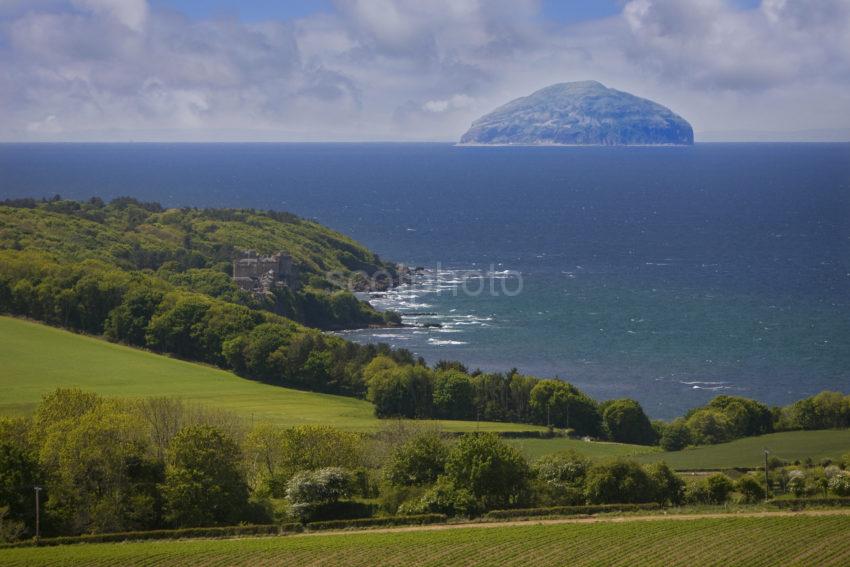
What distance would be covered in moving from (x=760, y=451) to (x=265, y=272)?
65.5 metres

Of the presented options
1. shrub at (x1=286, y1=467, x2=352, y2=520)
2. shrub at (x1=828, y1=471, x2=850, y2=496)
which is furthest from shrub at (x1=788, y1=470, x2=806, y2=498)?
shrub at (x1=286, y1=467, x2=352, y2=520)

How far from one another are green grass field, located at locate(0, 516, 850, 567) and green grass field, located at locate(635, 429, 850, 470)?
41.3 ft

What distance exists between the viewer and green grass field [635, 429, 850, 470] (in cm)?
4934

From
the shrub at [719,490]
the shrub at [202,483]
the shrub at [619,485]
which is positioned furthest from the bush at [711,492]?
the shrub at [202,483]

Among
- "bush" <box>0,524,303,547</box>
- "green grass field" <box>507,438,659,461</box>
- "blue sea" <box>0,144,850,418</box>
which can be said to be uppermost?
A: "blue sea" <box>0,144,850,418</box>

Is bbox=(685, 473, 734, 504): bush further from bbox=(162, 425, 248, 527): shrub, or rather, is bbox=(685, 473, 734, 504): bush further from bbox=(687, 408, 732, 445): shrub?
bbox=(162, 425, 248, 527): shrub

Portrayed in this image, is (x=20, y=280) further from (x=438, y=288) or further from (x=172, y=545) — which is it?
(x=172, y=545)

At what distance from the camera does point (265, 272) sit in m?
107

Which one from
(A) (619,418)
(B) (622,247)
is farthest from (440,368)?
(B) (622,247)

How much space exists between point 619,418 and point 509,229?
102624 millimetres

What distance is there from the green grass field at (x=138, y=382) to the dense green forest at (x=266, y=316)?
2.32m

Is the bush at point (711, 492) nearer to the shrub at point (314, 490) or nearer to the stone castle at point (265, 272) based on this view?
the shrub at point (314, 490)

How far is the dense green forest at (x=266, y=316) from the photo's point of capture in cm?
5934

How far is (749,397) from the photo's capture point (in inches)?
2655
